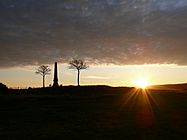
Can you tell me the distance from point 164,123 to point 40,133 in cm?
1101

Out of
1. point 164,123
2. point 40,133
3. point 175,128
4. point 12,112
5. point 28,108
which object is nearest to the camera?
point 40,133

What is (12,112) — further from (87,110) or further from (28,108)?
(87,110)

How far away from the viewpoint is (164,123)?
29219mm

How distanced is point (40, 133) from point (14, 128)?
3.66 m

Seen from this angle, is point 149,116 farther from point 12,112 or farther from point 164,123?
point 12,112

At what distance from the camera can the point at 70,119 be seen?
1252 inches

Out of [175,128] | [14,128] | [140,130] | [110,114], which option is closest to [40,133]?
[14,128]

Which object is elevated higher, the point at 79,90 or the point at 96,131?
the point at 79,90

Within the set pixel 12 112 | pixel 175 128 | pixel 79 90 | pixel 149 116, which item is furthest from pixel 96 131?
pixel 79 90

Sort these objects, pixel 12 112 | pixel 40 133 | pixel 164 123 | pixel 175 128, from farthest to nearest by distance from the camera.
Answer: pixel 12 112 → pixel 164 123 → pixel 175 128 → pixel 40 133

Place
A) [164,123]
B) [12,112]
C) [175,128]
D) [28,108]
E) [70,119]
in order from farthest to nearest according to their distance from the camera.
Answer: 1. [28,108]
2. [12,112]
3. [70,119]
4. [164,123]
5. [175,128]

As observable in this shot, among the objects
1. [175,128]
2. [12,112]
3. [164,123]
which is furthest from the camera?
[12,112]

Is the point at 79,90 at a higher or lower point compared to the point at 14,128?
higher

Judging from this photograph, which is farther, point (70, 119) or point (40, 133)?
point (70, 119)
